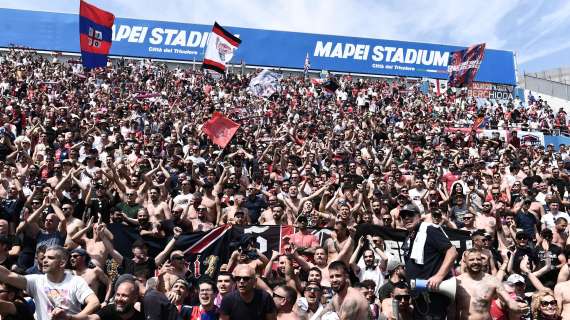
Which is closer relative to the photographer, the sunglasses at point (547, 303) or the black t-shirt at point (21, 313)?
the black t-shirt at point (21, 313)

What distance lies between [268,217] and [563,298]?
15.8 feet

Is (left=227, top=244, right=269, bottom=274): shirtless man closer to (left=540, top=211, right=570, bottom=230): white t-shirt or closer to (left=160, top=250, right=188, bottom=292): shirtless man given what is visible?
(left=160, top=250, right=188, bottom=292): shirtless man

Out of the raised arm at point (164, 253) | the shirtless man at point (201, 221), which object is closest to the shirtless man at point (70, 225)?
the raised arm at point (164, 253)

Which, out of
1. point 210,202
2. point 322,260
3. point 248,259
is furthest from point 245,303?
point 210,202

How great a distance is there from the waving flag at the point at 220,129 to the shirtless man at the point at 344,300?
891cm

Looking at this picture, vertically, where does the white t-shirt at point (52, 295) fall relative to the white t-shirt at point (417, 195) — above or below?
below

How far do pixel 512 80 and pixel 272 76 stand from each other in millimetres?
30162

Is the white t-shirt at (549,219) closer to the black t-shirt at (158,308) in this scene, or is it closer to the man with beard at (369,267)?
the man with beard at (369,267)

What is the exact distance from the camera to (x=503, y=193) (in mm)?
11500

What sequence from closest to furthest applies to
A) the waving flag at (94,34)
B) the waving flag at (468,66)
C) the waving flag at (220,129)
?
the waving flag at (220,129), the waving flag at (94,34), the waving flag at (468,66)

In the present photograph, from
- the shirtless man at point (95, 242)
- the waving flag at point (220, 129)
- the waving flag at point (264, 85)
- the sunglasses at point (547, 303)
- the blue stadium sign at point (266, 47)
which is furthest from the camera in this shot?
the blue stadium sign at point (266, 47)

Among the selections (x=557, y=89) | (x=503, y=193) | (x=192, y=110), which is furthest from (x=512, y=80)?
(x=503, y=193)

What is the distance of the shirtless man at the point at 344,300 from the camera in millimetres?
5062

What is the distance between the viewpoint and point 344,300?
5160mm
